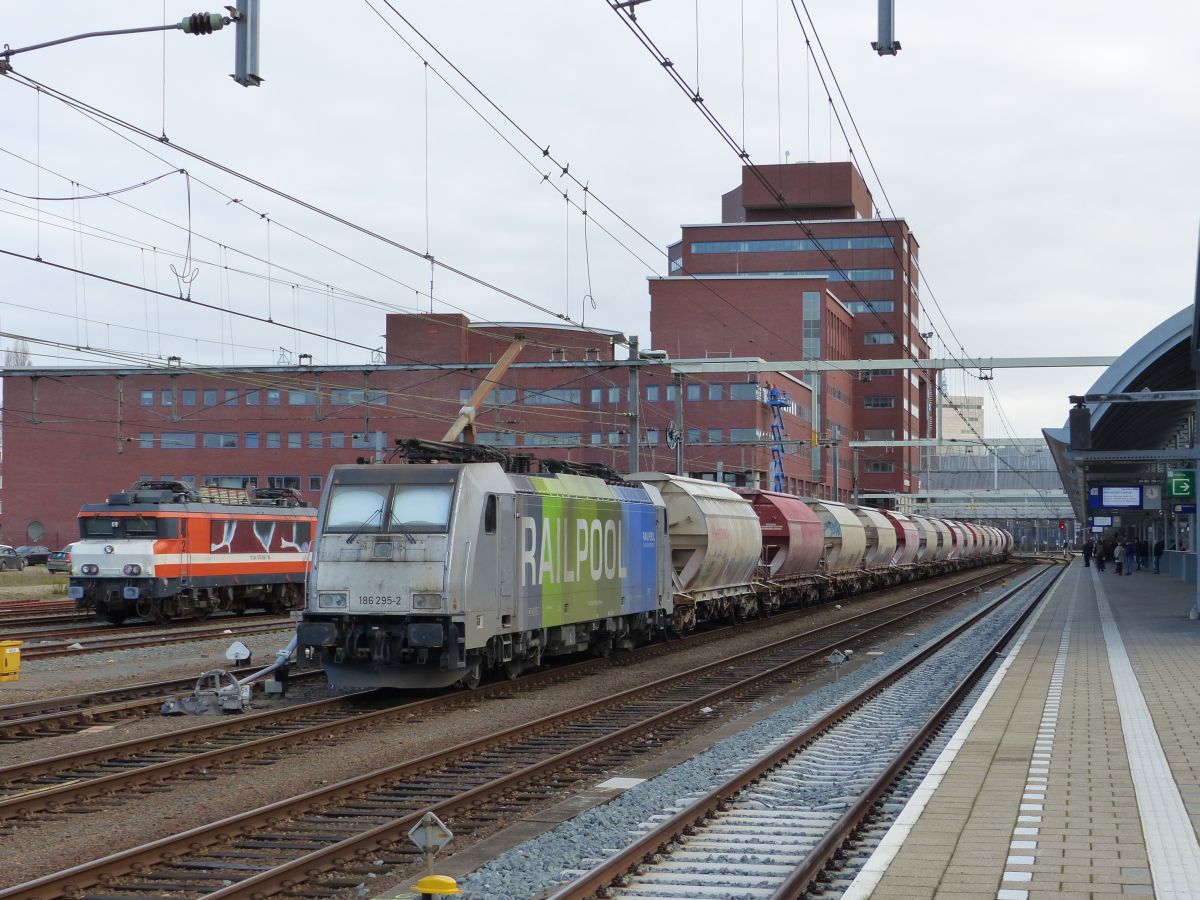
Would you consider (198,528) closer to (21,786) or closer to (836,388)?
(21,786)

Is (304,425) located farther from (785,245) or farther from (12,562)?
(785,245)

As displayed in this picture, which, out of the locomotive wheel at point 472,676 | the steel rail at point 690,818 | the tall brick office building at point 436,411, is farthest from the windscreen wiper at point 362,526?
the tall brick office building at point 436,411

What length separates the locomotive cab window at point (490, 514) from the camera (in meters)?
17.4

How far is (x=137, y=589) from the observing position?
30.4 m

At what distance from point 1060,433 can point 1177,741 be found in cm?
2567

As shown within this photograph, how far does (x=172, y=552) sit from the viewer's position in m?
31.0

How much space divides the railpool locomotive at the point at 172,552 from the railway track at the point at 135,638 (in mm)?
1152

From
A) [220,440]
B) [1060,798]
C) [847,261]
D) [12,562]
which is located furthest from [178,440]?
[1060,798]

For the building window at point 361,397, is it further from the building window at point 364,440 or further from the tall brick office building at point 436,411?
the building window at point 364,440

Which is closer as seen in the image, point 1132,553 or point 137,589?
point 137,589

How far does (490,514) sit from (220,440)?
66.8 m

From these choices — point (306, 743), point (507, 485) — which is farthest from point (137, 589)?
point (306, 743)

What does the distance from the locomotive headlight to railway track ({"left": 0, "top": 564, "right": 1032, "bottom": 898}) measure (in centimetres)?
219

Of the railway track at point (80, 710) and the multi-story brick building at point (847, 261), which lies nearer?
the railway track at point (80, 710)
